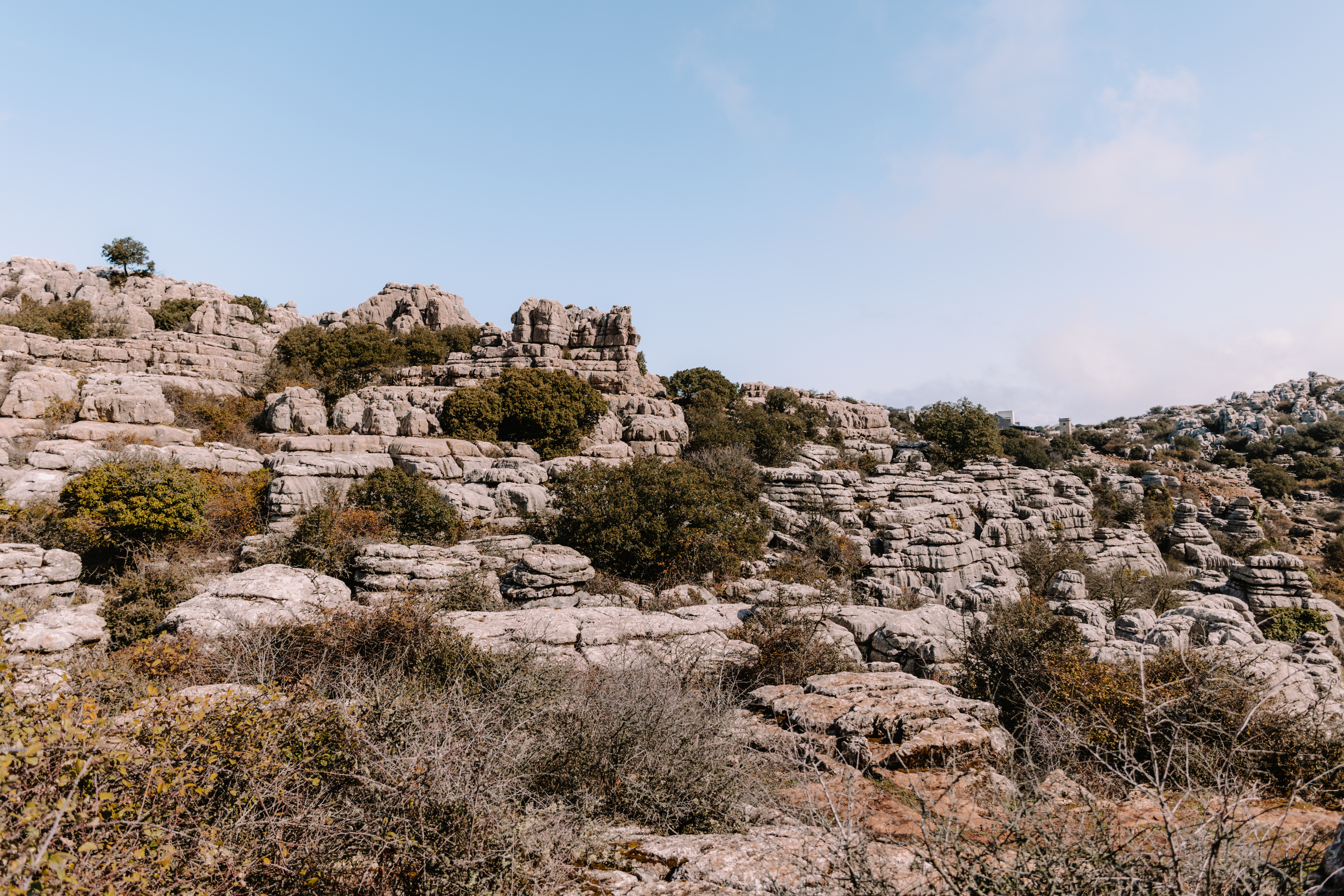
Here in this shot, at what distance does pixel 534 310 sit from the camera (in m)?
34.8

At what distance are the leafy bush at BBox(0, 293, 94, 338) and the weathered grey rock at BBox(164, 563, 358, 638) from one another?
1085 inches

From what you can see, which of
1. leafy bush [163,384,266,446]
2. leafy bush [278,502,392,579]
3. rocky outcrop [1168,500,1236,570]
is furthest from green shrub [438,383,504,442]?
rocky outcrop [1168,500,1236,570]

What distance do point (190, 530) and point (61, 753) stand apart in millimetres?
12058

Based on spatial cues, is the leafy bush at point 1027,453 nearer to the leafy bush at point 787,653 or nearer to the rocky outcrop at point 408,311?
the leafy bush at point 787,653

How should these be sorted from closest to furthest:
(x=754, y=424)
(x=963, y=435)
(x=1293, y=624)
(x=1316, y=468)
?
1. (x=1293, y=624)
2. (x=754, y=424)
3. (x=963, y=435)
4. (x=1316, y=468)

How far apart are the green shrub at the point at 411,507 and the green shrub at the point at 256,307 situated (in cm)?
3477

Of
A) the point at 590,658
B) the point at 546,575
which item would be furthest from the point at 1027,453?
the point at 590,658

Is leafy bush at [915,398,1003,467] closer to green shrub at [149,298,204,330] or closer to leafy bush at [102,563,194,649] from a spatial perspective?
leafy bush at [102,563,194,649]

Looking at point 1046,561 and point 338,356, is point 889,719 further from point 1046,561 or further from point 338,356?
point 338,356

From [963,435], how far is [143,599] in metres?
35.4

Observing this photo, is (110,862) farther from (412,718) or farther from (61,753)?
(412,718)

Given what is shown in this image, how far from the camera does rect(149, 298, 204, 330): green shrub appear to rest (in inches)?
1491

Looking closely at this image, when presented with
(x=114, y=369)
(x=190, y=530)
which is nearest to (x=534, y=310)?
(x=114, y=369)

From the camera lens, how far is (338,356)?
3077 centimetres
